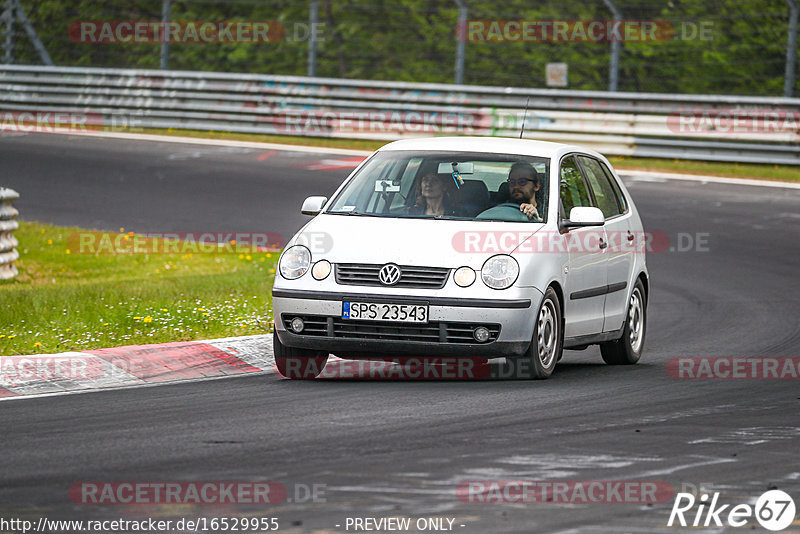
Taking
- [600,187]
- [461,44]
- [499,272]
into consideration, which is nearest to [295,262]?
[499,272]

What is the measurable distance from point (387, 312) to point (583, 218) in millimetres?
1644

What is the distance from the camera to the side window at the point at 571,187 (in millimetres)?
10250

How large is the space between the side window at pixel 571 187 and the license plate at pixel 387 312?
165 centimetres

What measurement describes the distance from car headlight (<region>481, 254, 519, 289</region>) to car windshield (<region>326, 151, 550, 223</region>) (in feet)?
2.29

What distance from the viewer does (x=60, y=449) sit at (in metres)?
6.96

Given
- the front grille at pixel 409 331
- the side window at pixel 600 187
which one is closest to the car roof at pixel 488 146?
the side window at pixel 600 187

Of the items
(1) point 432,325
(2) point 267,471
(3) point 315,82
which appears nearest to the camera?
(2) point 267,471

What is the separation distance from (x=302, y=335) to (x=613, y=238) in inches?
108

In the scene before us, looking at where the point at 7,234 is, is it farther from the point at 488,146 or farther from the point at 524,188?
the point at 524,188

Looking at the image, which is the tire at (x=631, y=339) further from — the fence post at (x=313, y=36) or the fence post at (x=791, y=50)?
the fence post at (x=313, y=36)

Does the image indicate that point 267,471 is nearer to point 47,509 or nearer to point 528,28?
point 47,509

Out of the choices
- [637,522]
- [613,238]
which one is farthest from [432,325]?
[637,522]

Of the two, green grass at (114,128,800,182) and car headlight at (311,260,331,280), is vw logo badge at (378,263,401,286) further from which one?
green grass at (114,128,800,182)

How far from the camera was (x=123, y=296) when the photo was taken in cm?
1279
